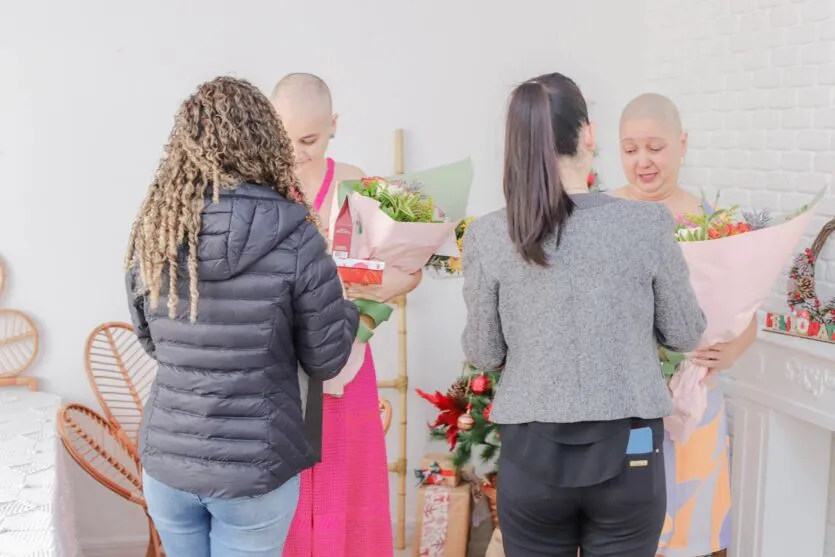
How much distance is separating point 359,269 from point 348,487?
599 mm

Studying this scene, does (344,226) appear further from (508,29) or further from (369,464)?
(508,29)

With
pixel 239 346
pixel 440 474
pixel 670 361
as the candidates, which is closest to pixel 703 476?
pixel 670 361

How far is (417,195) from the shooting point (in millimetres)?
2361

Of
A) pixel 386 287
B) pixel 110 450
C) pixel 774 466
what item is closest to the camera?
pixel 386 287

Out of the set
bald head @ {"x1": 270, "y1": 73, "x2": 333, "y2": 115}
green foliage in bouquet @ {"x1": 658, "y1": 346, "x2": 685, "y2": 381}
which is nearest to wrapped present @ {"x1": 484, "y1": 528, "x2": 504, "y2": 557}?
green foliage in bouquet @ {"x1": 658, "y1": 346, "x2": 685, "y2": 381}

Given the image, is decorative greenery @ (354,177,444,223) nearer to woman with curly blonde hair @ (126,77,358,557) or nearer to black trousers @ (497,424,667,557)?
woman with curly blonde hair @ (126,77,358,557)

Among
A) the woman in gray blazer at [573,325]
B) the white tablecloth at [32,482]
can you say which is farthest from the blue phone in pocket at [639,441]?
the white tablecloth at [32,482]

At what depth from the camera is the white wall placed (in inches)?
139

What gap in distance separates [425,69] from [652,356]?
2.24 meters

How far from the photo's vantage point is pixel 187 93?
363 cm

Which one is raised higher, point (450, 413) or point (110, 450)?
point (450, 413)

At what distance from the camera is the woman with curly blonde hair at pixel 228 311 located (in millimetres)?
1819

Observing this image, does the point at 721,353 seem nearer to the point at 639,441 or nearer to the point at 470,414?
the point at 639,441

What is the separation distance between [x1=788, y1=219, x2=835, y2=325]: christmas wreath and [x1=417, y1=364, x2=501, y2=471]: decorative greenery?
978mm
